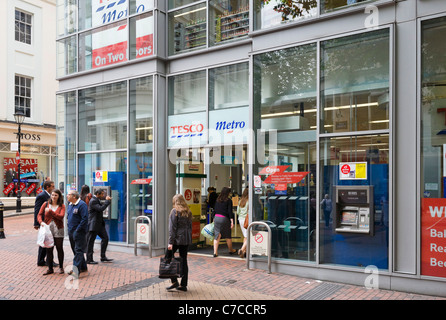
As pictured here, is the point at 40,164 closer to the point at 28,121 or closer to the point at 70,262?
the point at 28,121

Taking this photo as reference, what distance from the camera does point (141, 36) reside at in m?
10.5

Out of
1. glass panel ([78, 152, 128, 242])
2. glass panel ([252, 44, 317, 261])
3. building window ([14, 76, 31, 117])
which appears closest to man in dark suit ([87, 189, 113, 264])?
glass panel ([78, 152, 128, 242])

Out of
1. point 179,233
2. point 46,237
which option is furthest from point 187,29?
point 46,237

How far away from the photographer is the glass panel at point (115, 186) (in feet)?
35.3

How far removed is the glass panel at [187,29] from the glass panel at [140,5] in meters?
0.57

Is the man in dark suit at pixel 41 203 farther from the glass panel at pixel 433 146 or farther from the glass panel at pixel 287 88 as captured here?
the glass panel at pixel 433 146

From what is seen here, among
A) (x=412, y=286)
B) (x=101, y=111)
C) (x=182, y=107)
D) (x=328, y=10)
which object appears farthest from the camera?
(x=101, y=111)

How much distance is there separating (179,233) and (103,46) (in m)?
7.02

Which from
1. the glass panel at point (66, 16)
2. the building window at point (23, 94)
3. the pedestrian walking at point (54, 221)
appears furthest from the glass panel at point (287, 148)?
the building window at point (23, 94)

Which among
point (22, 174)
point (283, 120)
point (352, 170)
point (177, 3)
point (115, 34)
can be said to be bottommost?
point (22, 174)

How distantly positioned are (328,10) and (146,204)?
6.33m

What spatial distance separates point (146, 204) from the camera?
1029 centimetres

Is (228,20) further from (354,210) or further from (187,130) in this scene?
(354,210)

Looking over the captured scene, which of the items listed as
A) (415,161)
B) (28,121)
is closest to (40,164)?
(28,121)
